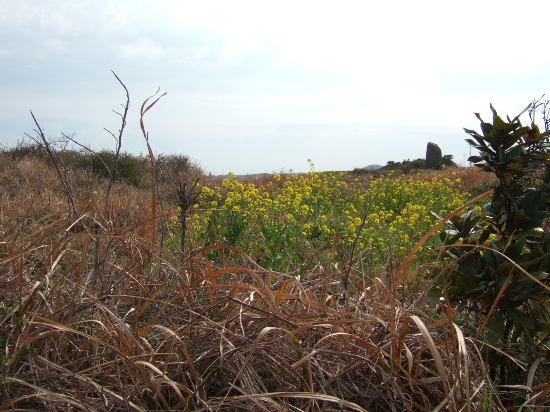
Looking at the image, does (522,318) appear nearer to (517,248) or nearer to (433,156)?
(517,248)

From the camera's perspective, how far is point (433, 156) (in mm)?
31875

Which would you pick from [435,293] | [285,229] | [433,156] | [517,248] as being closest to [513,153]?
[517,248]

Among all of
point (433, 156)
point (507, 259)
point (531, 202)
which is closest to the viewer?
point (507, 259)

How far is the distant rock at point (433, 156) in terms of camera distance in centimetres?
3107

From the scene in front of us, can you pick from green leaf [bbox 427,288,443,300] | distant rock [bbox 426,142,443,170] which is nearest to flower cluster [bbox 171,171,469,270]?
green leaf [bbox 427,288,443,300]

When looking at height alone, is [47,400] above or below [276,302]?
below

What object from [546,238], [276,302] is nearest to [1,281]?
[276,302]

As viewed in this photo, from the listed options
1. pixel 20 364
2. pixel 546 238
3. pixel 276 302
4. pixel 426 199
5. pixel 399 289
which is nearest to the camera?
pixel 20 364

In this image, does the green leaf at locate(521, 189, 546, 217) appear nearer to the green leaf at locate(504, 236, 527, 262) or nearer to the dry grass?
the green leaf at locate(504, 236, 527, 262)

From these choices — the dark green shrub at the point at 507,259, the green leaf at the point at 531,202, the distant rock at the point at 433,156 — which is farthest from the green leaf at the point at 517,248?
the distant rock at the point at 433,156

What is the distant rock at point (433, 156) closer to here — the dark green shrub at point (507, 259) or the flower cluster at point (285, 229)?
the flower cluster at point (285, 229)

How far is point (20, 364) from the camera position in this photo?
1646mm

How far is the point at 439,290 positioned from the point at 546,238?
46cm

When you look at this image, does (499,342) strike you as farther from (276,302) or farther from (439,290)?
(276,302)
